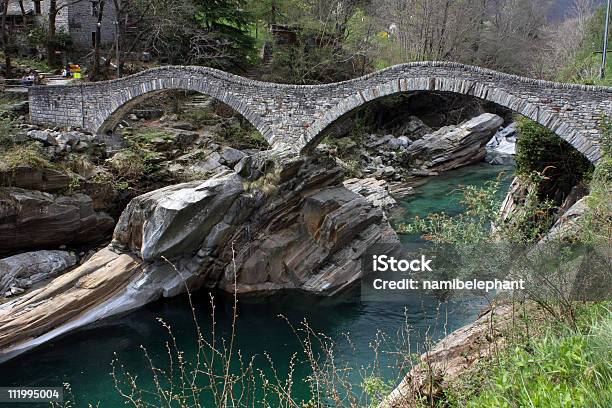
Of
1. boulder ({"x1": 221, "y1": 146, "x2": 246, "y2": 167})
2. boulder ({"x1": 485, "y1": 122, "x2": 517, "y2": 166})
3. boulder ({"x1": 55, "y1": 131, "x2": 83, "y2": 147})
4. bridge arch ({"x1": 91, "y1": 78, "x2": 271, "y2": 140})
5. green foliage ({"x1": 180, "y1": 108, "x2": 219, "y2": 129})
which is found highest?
bridge arch ({"x1": 91, "y1": 78, "x2": 271, "y2": 140})

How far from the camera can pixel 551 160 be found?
1465 cm

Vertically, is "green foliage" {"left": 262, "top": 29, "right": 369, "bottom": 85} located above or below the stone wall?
below

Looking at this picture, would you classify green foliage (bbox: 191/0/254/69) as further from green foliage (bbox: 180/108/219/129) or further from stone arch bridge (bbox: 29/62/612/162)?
stone arch bridge (bbox: 29/62/612/162)

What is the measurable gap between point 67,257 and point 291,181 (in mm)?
6003

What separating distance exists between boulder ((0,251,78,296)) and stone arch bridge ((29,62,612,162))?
6877 millimetres

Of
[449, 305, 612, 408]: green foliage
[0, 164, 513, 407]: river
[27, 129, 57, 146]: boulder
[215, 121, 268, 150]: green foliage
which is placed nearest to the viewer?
[449, 305, 612, 408]: green foliage

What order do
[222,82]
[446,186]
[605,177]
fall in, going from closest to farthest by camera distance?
[605,177] < [222,82] < [446,186]

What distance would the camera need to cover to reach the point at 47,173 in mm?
14555

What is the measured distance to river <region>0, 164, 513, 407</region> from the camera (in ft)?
31.9

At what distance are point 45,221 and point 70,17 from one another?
17295 millimetres

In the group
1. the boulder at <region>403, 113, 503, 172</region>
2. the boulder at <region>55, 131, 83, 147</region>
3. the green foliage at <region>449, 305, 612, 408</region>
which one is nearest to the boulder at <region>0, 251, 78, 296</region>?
the boulder at <region>55, 131, 83, 147</region>

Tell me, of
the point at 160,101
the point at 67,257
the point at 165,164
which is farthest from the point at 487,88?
the point at 160,101

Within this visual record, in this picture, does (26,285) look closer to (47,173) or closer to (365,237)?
(47,173)

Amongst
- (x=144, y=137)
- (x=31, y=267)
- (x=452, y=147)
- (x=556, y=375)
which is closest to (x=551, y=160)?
(x=452, y=147)
